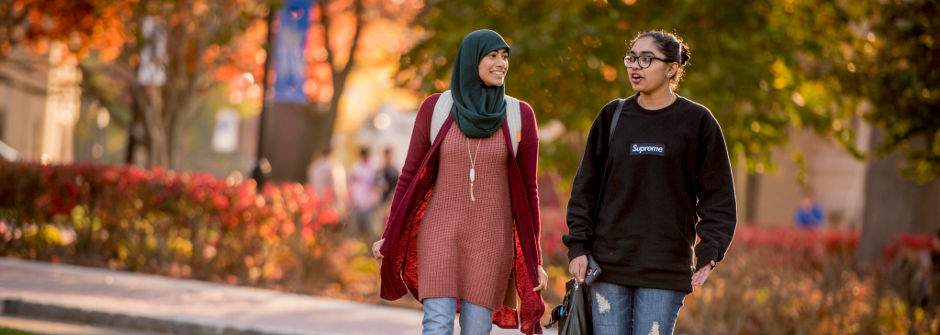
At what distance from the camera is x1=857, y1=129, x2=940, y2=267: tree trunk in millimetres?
17016

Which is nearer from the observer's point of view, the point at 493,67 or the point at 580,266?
the point at 580,266

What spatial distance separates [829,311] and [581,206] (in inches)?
212

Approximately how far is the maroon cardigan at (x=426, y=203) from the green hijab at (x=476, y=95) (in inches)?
3.9

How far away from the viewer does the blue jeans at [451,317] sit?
202 inches

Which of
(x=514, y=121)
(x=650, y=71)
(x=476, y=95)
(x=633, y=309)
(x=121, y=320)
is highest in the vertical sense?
(x=650, y=71)

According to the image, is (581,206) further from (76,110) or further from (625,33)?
(76,110)

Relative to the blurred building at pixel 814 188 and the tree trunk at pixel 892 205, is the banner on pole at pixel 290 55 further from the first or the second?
the blurred building at pixel 814 188

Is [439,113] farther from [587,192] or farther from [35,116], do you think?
[35,116]

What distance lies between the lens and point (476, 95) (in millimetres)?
5188

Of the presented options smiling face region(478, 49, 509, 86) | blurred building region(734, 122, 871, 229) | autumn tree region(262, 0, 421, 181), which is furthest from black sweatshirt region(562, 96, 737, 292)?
blurred building region(734, 122, 871, 229)

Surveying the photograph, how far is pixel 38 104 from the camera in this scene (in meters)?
34.3

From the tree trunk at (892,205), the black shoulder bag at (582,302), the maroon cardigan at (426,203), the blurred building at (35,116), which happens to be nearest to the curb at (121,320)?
the maroon cardigan at (426,203)

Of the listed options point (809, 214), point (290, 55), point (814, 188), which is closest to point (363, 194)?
point (290, 55)

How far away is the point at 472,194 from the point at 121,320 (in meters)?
4.71
